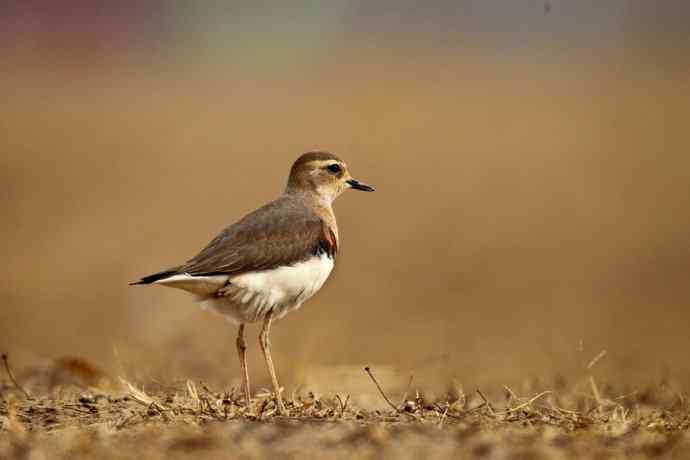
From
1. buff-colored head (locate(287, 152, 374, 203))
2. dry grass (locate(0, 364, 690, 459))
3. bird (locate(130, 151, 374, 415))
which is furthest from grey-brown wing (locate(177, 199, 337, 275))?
dry grass (locate(0, 364, 690, 459))

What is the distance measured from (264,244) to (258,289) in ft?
1.02

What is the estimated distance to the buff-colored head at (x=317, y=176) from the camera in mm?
8266

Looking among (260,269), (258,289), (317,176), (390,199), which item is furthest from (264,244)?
(390,199)

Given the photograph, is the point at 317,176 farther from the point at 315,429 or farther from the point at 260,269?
the point at 315,429

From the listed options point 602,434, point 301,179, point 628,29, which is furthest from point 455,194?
point 628,29

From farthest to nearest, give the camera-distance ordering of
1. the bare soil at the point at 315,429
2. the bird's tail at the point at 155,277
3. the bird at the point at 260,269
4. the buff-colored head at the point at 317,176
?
the buff-colored head at the point at 317,176, the bird at the point at 260,269, the bird's tail at the point at 155,277, the bare soil at the point at 315,429

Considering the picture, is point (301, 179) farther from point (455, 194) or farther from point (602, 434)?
point (455, 194)

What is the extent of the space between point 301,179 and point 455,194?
12968mm

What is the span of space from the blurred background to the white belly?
2.33ft

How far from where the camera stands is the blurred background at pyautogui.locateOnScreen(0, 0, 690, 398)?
11828 millimetres

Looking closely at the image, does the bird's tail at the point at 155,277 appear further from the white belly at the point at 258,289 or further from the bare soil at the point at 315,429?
the bare soil at the point at 315,429

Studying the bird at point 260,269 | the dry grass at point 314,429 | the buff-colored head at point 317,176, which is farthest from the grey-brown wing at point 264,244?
the dry grass at point 314,429

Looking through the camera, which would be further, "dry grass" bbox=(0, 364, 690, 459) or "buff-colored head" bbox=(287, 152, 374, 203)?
"buff-colored head" bbox=(287, 152, 374, 203)

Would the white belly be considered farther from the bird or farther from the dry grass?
the dry grass
